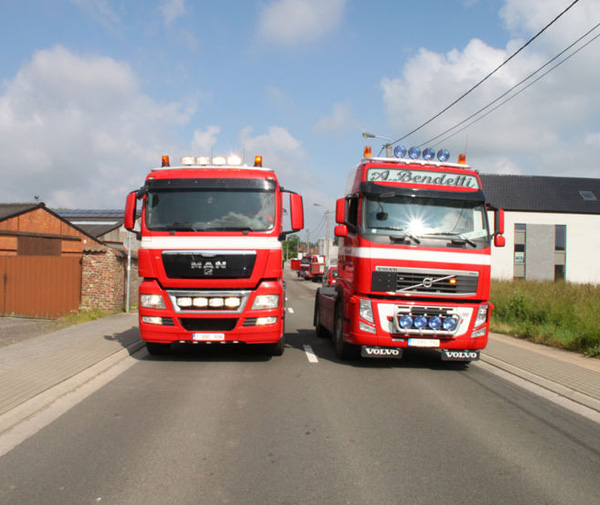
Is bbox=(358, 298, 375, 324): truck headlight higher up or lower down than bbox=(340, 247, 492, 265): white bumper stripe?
lower down

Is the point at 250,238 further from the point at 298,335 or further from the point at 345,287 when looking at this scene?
the point at 298,335

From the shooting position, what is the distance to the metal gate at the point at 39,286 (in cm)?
1712

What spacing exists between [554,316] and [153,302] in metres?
10.2

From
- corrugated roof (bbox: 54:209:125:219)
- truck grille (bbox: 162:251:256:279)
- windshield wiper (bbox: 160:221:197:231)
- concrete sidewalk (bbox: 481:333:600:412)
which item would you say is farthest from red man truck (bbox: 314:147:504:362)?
corrugated roof (bbox: 54:209:125:219)

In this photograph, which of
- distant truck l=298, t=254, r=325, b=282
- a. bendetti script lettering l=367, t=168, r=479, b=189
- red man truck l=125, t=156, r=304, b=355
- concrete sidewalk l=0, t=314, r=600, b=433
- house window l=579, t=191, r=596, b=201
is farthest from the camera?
house window l=579, t=191, r=596, b=201

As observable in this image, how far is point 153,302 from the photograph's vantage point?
29.4 ft

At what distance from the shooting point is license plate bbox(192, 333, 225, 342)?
8.97 m

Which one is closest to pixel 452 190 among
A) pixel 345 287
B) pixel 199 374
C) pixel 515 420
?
pixel 345 287

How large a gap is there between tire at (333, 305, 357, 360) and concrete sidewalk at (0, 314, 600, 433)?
8.48 ft

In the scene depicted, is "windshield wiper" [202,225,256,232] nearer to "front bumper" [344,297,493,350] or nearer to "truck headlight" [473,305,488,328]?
"front bumper" [344,297,493,350]

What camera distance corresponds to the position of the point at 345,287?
979cm

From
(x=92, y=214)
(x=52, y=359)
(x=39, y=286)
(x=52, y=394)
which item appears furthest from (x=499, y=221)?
(x=92, y=214)

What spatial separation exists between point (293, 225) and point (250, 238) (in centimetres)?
76

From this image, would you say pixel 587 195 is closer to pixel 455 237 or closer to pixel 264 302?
pixel 455 237
